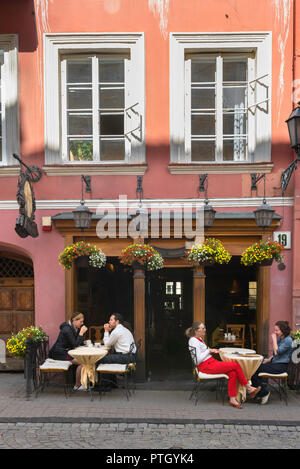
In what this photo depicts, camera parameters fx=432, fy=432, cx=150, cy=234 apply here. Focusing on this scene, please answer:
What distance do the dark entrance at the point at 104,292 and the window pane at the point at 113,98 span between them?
3.17 meters

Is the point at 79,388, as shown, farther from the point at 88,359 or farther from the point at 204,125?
the point at 204,125

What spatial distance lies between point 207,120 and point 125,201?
2.31m

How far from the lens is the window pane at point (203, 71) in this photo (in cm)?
858

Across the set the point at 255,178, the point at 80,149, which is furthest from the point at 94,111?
the point at 255,178

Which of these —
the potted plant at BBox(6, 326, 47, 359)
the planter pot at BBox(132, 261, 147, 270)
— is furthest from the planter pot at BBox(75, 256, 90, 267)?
the potted plant at BBox(6, 326, 47, 359)

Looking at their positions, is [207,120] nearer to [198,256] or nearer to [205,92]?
[205,92]

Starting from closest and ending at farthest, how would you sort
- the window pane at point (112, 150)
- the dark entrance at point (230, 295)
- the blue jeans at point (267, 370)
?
the blue jeans at point (267, 370)
the window pane at point (112, 150)
the dark entrance at point (230, 295)

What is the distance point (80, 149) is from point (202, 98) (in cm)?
264

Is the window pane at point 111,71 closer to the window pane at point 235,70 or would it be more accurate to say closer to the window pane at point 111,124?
the window pane at point 111,124

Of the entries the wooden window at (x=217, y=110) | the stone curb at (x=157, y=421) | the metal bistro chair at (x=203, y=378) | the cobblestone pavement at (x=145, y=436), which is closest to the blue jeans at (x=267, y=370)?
the metal bistro chair at (x=203, y=378)

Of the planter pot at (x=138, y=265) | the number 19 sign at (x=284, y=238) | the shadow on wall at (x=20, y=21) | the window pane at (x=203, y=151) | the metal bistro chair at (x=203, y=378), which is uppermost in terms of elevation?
the shadow on wall at (x=20, y=21)

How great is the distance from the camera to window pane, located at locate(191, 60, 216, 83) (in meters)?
8.58

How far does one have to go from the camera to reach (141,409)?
6.74m

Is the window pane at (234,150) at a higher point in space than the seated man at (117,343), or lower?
higher
